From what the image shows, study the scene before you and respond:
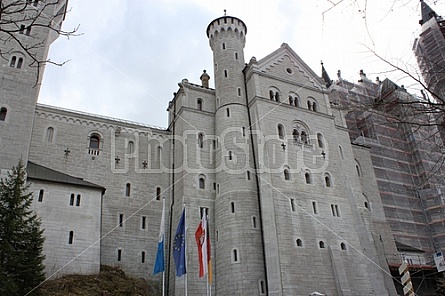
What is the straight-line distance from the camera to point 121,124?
2850 centimetres

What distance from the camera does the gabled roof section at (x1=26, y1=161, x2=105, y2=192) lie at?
2158cm

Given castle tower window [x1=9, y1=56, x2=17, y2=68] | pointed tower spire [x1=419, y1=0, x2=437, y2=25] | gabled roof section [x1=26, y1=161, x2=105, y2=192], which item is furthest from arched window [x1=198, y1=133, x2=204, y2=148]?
pointed tower spire [x1=419, y1=0, x2=437, y2=25]

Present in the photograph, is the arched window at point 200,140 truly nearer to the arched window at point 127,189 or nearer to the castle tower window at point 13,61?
the arched window at point 127,189

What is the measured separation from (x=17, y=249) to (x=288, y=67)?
77.9ft

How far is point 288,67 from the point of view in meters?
31.5

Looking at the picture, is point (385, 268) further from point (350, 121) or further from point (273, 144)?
point (350, 121)

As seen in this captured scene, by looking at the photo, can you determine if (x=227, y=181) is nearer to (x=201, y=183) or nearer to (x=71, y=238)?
(x=201, y=183)

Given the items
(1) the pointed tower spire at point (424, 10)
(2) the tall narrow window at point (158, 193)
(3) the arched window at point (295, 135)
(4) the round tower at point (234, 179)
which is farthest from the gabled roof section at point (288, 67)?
(1) the pointed tower spire at point (424, 10)

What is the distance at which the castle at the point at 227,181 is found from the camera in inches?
860

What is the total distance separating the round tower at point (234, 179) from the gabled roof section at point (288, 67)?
2.23 metres

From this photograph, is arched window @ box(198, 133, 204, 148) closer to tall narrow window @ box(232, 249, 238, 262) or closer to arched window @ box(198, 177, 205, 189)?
arched window @ box(198, 177, 205, 189)

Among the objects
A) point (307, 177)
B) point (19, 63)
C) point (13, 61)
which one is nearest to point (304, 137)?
point (307, 177)

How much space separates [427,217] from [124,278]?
2792 centimetres

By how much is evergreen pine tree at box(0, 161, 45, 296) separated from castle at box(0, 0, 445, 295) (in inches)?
132
